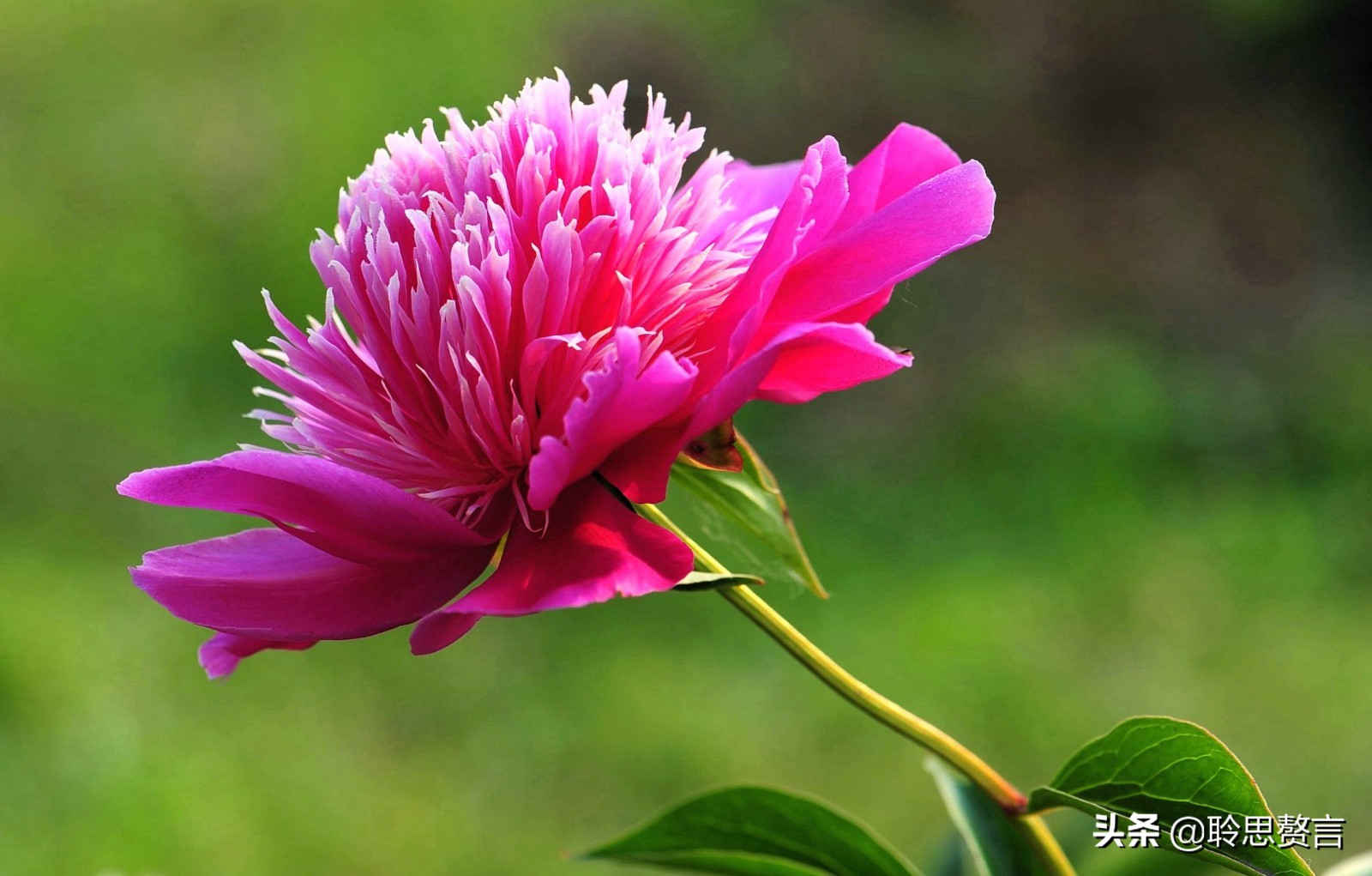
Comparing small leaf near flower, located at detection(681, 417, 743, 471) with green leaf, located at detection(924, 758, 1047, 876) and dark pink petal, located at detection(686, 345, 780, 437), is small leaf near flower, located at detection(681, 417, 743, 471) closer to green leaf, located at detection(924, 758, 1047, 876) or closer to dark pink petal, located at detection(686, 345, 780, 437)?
dark pink petal, located at detection(686, 345, 780, 437)

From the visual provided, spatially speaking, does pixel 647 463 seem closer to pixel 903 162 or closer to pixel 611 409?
pixel 611 409

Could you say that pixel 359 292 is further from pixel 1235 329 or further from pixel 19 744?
pixel 1235 329

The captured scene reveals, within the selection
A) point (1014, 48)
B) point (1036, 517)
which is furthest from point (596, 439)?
point (1014, 48)

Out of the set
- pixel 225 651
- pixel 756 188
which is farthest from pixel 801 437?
pixel 225 651

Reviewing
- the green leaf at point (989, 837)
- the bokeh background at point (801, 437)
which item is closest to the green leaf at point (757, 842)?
the green leaf at point (989, 837)

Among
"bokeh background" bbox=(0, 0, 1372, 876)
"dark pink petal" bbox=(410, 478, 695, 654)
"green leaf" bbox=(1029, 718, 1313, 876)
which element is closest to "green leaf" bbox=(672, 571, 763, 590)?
"dark pink petal" bbox=(410, 478, 695, 654)

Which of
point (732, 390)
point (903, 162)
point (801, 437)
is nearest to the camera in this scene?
point (732, 390)
